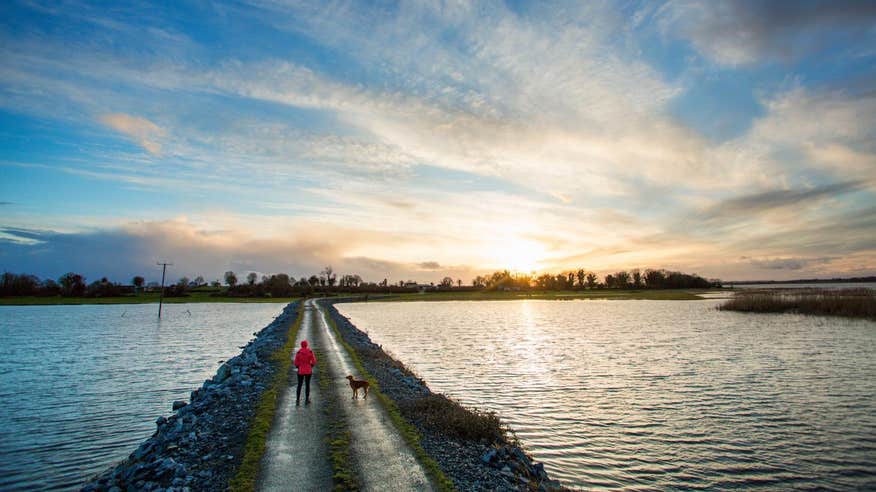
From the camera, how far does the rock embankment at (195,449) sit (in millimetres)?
11633

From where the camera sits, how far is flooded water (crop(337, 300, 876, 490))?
565 inches

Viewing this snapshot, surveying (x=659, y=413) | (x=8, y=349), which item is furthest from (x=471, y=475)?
(x=8, y=349)

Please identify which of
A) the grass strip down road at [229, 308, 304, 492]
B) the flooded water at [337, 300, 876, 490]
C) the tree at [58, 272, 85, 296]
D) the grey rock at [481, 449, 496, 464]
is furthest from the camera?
the tree at [58, 272, 85, 296]

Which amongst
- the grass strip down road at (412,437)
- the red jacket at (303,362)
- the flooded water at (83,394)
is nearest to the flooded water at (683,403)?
the grass strip down road at (412,437)

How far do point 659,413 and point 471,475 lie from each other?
40.7 ft

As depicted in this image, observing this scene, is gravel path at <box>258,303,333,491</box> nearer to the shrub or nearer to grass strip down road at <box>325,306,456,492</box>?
grass strip down road at <box>325,306,456,492</box>

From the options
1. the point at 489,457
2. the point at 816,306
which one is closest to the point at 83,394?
the point at 489,457

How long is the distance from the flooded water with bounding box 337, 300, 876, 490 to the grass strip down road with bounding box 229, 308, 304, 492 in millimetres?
8748

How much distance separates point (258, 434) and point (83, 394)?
55.3 feet

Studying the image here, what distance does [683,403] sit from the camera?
21.7 metres

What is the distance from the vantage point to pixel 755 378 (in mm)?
26469

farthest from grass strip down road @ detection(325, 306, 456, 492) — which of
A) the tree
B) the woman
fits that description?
the tree

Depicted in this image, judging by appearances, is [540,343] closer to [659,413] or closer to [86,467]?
[659,413]

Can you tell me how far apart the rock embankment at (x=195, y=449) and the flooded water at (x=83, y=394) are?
60.4 inches
